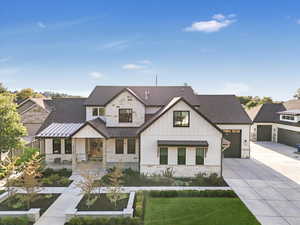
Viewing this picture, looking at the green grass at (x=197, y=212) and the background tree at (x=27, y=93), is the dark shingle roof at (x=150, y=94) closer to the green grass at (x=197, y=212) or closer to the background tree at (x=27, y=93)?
the green grass at (x=197, y=212)

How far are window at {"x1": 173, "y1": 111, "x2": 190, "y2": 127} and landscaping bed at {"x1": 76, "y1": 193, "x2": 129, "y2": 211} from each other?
283 inches

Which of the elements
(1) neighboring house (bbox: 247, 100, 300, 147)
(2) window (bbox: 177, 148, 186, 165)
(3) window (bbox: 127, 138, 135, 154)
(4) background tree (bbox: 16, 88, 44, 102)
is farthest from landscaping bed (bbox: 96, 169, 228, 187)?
(4) background tree (bbox: 16, 88, 44, 102)

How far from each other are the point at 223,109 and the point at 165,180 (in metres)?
13.6

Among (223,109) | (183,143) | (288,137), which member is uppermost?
(223,109)

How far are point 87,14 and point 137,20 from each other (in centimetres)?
526

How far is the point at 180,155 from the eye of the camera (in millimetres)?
16969

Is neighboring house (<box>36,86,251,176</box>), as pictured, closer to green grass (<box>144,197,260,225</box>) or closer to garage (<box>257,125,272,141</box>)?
green grass (<box>144,197,260,225</box>)

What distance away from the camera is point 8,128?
17.9m

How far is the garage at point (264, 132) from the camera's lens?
3353 cm

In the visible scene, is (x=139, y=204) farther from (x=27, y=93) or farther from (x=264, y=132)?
(x=27, y=93)

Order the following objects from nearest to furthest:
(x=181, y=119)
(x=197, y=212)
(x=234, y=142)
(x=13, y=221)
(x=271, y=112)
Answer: (x=13, y=221) → (x=197, y=212) → (x=181, y=119) → (x=234, y=142) → (x=271, y=112)

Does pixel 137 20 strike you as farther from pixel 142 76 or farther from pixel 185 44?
pixel 142 76

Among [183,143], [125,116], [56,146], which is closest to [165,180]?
[183,143]

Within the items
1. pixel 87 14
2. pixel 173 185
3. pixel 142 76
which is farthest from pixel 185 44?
pixel 173 185
